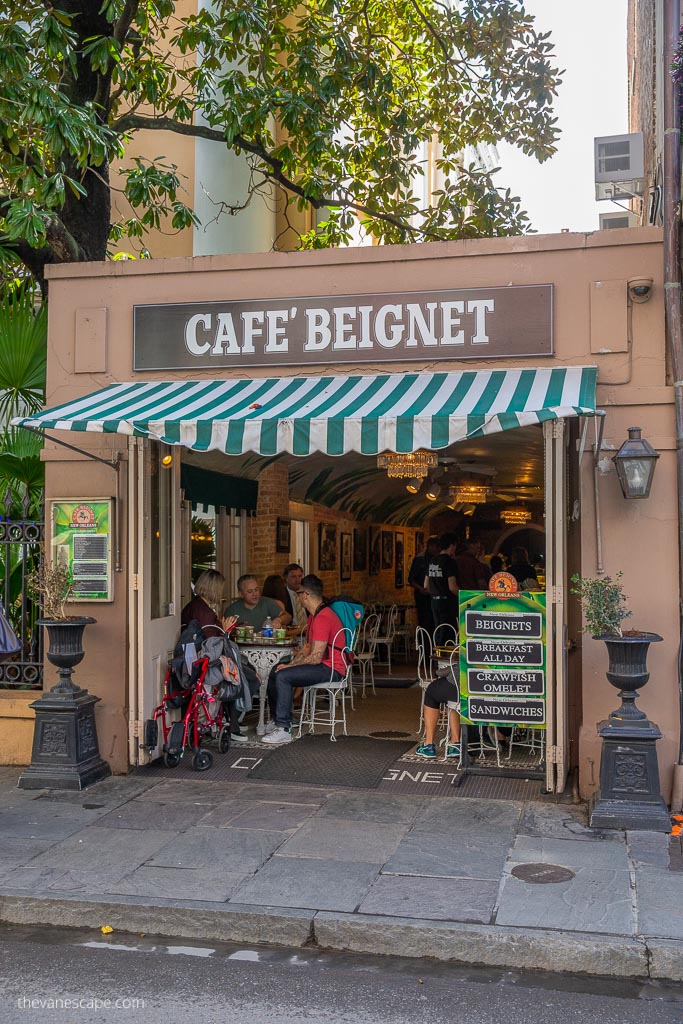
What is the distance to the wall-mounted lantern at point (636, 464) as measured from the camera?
695cm

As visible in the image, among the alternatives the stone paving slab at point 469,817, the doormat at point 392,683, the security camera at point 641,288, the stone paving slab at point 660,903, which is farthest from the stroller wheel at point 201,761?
the security camera at point 641,288

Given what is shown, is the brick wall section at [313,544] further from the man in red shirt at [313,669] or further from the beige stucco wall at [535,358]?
the beige stucco wall at [535,358]

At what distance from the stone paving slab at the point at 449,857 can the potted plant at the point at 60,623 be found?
3.18 metres

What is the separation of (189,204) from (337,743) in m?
8.98

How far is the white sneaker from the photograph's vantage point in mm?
9016

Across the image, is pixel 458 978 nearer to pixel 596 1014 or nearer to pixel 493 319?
pixel 596 1014

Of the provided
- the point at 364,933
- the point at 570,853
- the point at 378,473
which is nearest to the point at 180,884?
the point at 364,933

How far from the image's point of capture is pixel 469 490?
609 inches

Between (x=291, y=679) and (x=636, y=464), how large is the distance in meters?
3.85

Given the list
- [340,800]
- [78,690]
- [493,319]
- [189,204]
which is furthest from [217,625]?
[189,204]

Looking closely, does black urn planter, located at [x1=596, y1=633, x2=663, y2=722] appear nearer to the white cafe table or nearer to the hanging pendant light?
the white cafe table

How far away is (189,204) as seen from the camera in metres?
14.5

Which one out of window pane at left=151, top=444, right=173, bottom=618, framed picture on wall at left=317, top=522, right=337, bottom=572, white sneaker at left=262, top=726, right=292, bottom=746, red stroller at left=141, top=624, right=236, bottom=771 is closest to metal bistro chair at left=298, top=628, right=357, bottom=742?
white sneaker at left=262, top=726, right=292, bottom=746

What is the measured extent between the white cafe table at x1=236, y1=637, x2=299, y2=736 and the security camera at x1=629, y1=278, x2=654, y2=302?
175 inches
